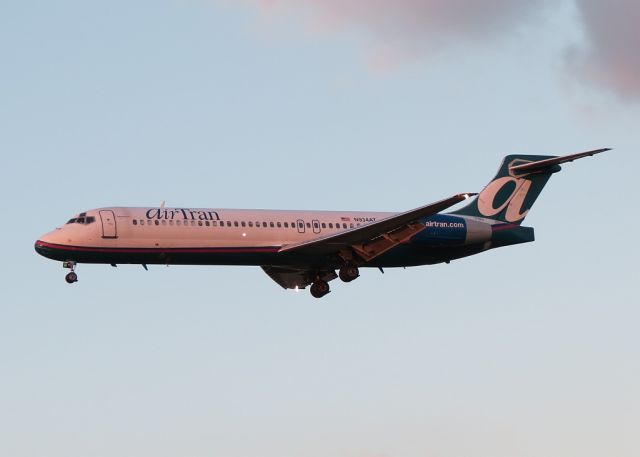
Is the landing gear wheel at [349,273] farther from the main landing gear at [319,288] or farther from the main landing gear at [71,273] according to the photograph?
the main landing gear at [71,273]

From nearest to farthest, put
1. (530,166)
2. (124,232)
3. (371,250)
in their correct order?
1. (124,232)
2. (371,250)
3. (530,166)

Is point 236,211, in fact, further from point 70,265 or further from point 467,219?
point 467,219

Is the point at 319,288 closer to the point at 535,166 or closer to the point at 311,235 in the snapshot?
the point at 311,235

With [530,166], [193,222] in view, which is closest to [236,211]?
[193,222]

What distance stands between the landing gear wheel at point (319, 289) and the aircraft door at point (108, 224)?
9953 millimetres

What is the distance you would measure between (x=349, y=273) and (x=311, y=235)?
7.59 feet

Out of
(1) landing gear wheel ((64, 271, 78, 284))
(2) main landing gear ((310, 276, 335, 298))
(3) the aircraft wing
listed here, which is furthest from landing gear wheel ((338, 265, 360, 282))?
(1) landing gear wheel ((64, 271, 78, 284))

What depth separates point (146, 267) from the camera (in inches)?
2062

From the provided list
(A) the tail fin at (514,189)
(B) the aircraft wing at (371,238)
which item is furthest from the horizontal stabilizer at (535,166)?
(B) the aircraft wing at (371,238)

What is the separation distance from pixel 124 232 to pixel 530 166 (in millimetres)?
18990

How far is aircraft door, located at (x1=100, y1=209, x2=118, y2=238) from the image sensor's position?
51.3 metres

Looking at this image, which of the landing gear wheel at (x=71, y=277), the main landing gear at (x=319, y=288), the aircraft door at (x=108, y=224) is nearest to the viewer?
the aircraft door at (x=108, y=224)

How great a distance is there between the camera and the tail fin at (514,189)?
194ft

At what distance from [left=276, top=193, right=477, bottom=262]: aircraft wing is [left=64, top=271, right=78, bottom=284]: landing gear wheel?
812cm
